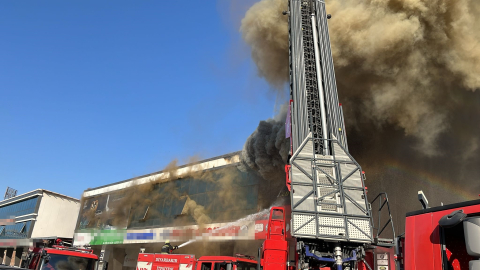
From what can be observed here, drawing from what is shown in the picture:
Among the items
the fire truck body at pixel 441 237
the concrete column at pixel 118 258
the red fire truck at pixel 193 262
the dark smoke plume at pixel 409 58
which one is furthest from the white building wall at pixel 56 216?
the fire truck body at pixel 441 237

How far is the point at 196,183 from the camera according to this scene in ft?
86.1

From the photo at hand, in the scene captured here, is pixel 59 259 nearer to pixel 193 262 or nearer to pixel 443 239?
pixel 193 262

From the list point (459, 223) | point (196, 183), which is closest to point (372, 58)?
point (459, 223)

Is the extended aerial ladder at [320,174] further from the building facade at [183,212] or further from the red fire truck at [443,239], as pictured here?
the building facade at [183,212]

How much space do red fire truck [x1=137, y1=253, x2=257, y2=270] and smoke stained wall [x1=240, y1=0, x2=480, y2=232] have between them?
29.4 ft

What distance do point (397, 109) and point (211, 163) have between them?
581 inches

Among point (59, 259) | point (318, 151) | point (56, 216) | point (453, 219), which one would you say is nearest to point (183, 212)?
point (59, 259)

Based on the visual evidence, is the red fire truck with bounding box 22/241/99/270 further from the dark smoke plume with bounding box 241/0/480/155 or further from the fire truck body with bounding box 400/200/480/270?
the dark smoke plume with bounding box 241/0/480/155

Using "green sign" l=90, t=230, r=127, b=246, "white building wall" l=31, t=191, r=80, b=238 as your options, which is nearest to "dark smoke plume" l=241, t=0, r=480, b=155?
"green sign" l=90, t=230, r=127, b=246

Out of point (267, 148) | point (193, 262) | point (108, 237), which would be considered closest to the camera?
point (193, 262)

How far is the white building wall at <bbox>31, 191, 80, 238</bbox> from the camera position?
35.2 m

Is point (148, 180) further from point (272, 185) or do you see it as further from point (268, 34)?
point (268, 34)

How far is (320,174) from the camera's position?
9492 mm

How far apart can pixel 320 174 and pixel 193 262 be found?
610 centimetres
